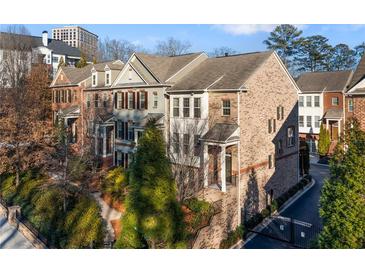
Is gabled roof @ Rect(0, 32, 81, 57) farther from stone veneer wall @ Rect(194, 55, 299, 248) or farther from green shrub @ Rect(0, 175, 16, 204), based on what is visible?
stone veneer wall @ Rect(194, 55, 299, 248)

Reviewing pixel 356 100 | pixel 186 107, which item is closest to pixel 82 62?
pixel 186 107

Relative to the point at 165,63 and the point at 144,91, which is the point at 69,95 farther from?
the point at 165,63

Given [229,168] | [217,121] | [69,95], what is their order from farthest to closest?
[69,95] → [217,121] → [229,168]

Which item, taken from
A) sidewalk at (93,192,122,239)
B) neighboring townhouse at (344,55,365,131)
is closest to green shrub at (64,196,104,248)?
sidewalk at (93,192,122,239)

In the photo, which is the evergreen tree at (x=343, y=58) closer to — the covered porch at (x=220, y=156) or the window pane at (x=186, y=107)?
the covered porch at (x=220, y=156)

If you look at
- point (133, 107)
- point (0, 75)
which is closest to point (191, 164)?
point (133, 107)

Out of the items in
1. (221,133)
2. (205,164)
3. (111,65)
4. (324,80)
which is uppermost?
(111,65)
